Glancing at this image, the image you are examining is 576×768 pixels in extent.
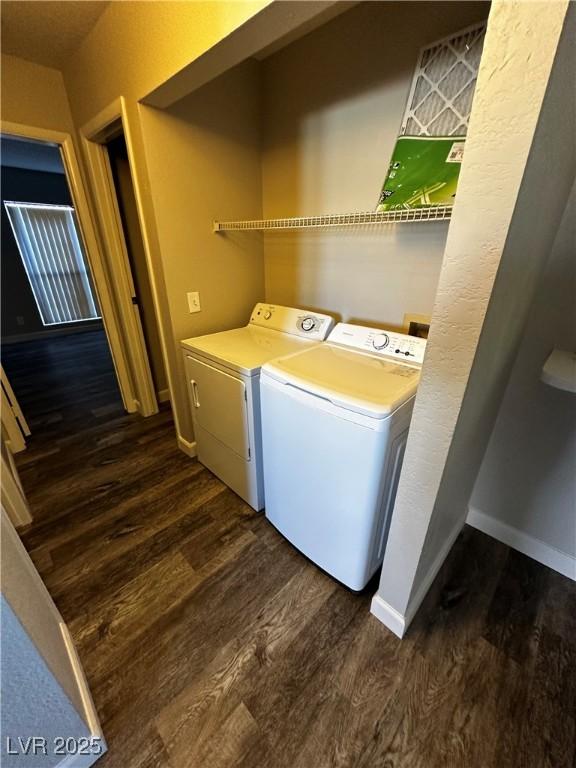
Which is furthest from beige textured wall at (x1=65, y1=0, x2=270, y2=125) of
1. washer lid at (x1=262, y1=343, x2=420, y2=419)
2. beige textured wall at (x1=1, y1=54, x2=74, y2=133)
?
washer lid at (x1=262, y1=343, x2=420, y2=419)

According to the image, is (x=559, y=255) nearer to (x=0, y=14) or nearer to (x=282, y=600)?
(x=282, y=600)

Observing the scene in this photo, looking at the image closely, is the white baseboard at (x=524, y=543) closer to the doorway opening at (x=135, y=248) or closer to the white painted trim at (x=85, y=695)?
the white painted trim at (x=85, y=695)

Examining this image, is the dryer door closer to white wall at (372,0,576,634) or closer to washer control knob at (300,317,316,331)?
washer control knob at (300,317,316,331)

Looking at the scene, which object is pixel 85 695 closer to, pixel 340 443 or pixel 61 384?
pixel 340 443

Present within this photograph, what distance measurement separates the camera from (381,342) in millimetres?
1504

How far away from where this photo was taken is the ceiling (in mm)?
1416

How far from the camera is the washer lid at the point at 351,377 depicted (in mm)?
1052

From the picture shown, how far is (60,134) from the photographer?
2.01 m

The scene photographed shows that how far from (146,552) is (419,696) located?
4.18ft

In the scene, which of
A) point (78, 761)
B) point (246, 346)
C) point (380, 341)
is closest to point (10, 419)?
point (246, 346)

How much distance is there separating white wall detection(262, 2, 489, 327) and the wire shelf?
0.25 meters

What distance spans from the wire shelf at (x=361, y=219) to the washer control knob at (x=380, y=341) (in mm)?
497

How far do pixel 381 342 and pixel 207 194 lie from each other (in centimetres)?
137

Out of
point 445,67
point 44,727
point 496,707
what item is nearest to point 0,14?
point 445,67
